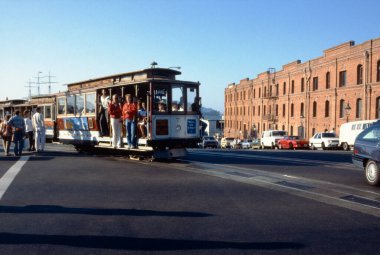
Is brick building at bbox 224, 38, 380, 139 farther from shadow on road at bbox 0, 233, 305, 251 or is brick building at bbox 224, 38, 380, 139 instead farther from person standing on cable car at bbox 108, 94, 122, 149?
shadow on road at bbox 0, 233, 305, 251

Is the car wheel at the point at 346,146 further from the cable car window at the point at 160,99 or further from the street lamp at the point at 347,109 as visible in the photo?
the cable car window at the point at 160,99

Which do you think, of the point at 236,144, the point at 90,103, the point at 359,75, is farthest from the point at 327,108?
the point at 90,103

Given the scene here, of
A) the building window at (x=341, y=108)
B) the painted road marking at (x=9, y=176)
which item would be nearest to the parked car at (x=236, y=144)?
the building window at (x=341, y=108)

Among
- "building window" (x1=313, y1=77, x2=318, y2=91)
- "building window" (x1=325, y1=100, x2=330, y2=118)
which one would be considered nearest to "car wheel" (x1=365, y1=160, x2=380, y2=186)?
"building window" (x1=325, y1=100, x2=330, y2=118)

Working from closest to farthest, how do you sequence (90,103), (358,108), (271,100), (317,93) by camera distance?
(90,103) < (358,108) < (317,93) < (271,100)

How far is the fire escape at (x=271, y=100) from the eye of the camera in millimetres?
63875

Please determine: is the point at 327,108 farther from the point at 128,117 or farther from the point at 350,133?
the point at 128,117

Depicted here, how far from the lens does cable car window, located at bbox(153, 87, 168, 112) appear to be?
50.6 feet

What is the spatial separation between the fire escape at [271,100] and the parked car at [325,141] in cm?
2187

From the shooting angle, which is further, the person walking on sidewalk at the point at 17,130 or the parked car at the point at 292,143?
the parked car at the point at 292,143

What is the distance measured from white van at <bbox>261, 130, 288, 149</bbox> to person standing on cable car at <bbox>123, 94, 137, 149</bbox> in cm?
2965

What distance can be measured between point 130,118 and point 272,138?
31097 millimetres

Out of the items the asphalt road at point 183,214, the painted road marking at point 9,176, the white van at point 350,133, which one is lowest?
the asphalt road at point 183,214

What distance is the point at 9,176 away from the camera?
11.7 metres
